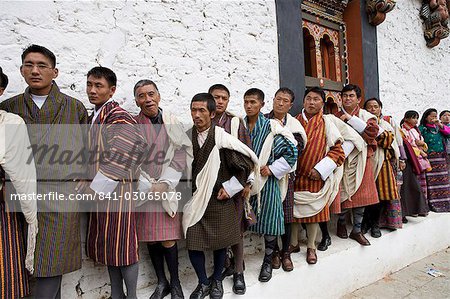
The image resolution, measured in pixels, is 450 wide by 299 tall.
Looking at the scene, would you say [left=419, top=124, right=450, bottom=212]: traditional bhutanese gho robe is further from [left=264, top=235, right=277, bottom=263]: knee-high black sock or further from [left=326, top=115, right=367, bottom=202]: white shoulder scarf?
[left=264, top=235, right=277, bottom=263]: knee-high black sock

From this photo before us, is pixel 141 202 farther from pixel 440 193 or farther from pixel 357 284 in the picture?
pixel 440 193

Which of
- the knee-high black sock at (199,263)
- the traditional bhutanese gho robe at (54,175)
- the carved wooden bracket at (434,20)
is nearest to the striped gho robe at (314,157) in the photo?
the knee-high black sock at (199,263)

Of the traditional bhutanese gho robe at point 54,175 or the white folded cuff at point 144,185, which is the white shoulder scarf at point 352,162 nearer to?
the white folded cuff at point 144,185

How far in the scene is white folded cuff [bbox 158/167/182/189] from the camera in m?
2.10

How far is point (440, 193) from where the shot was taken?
4352 mm

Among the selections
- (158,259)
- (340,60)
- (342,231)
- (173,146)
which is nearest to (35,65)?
(173,146)

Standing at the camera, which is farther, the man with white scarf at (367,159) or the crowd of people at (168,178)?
the man with white scarf at (367,159)

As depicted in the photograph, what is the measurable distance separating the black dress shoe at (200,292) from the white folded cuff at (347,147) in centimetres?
185

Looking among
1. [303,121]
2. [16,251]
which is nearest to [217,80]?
[303,121]

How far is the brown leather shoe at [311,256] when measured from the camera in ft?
9.20

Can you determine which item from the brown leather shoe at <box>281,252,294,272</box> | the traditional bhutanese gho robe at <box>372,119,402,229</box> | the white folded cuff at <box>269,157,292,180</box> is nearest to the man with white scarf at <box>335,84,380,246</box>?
the traditional bhutanese gho robe at <box>372,119,402,229</box>

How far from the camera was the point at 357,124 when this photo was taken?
10.5 ft

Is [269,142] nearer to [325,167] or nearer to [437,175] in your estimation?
[325,167]

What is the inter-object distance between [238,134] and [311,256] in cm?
138
